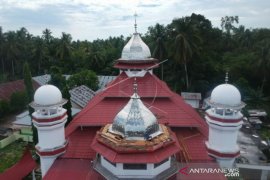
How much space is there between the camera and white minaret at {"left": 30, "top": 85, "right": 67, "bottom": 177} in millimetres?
12973

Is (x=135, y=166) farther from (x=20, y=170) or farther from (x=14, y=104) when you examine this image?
(x=14, y=104)

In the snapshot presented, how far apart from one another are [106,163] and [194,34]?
2654 cm

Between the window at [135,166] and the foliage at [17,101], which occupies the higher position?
the window at [135,166]

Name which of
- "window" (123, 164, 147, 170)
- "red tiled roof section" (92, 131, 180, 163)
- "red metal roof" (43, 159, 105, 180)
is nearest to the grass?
"red metal roof" (43, 159, 105, 180)

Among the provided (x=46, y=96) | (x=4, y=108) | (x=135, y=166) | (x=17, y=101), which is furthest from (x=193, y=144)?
(x=17, y=101)

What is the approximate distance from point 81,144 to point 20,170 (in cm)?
413

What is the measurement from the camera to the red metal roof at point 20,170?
14263mm

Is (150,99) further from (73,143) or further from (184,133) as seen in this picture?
(73,143)

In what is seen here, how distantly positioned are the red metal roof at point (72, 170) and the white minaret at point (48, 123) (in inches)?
25.2

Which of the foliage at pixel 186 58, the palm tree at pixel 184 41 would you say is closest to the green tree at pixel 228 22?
the foliage at pixel 186 58

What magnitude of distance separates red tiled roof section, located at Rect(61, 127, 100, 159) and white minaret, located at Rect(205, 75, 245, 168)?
6259mm

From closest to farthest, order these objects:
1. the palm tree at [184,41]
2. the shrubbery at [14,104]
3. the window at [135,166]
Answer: the window at [135,166] < the shrubbery at [14,104] < the palm tree at [184,41]

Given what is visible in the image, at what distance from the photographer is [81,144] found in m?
14.0

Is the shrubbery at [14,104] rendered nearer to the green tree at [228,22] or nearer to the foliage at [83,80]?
the foliage at [83,80]
